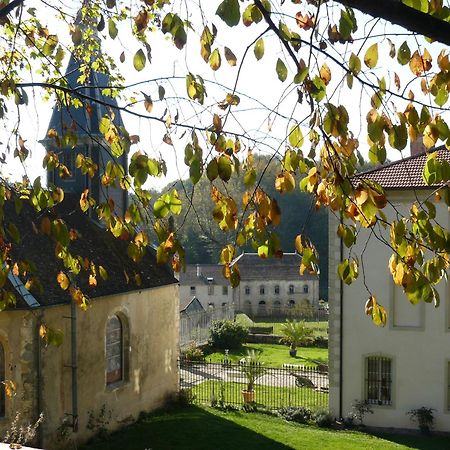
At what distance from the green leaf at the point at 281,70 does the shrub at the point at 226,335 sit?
32.3 metres

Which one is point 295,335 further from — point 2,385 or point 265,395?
point 2,385

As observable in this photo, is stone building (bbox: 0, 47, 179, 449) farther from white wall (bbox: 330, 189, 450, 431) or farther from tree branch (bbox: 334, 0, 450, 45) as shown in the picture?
tree branch (bbox: 334, 0, 450, 45)

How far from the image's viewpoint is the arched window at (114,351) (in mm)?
17375

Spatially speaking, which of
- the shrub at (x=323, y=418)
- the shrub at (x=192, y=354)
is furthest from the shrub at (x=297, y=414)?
the shrub at (x=192, y=354)

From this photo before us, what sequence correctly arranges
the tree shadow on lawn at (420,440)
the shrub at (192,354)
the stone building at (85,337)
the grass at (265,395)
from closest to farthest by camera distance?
the stone building at (85,337) < the tree shadow on lawn at (420,440) < the grass at (265,395) < the shrub at (192,354)

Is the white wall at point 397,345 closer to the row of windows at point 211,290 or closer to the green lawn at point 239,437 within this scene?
the green lawn at point 239,437

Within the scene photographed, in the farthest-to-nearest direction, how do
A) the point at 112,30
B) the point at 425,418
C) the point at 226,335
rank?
the point at 226,335, the point at 425,418, the point at 112,30

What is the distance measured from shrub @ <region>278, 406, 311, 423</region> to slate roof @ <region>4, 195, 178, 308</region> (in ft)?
18.8

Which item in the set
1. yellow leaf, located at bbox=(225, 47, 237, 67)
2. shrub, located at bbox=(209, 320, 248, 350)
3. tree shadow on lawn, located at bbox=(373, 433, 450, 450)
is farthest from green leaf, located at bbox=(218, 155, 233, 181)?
shrub, located at bbox=(209, 320, 248, 350)

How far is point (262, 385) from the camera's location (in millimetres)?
24062

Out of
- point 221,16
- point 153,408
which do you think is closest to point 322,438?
point 153,408

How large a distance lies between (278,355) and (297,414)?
49.8ft

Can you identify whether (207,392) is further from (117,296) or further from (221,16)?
(221,16)

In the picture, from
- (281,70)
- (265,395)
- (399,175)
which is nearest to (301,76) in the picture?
(281,70)
